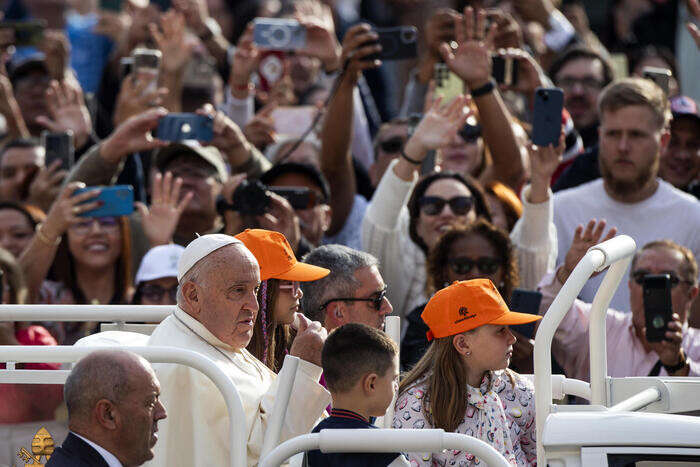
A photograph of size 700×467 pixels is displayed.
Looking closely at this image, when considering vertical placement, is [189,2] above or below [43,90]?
above

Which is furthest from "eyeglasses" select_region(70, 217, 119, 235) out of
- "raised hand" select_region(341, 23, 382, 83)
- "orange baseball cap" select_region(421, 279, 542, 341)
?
"orange baseball cap" select_region(421, 279, 542, 341)

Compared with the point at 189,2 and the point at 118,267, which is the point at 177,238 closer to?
the point at 118,267

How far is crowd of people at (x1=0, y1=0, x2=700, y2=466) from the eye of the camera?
405cm

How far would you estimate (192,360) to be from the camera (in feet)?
11.7

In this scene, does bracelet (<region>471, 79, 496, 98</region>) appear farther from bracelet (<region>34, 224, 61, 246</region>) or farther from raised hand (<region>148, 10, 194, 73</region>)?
raised hand (<region>148, 10, 194, 73</region>)

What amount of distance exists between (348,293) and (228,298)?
89 centimetres

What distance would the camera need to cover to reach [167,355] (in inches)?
140

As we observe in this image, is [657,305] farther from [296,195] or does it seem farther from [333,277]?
[296,195]

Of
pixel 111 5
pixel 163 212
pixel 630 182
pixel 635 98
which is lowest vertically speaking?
pixel 163 212

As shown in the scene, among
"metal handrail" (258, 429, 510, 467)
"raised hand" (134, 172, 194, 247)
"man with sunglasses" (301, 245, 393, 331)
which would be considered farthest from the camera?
"raised hand" (134, 172, 194, 247)

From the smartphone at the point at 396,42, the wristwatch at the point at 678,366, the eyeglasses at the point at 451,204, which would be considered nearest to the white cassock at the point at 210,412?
the wristwatch at the point at 678,366

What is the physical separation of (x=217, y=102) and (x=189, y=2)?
913 mm

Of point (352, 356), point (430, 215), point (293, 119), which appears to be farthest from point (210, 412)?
point (293, 119)

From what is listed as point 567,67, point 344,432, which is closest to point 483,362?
point 344,432
